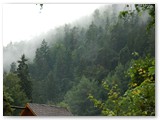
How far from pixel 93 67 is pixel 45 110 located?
2.32 ft

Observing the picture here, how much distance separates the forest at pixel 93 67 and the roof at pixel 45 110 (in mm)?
45

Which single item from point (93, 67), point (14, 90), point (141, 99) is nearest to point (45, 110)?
point (14, 90)

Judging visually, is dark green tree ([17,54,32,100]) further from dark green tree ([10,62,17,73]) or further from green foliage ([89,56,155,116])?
green foliage ([89,56,155,116])

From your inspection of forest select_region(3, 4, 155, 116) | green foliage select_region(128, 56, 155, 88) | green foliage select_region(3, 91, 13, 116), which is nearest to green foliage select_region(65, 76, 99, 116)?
forest select_region(3, 4, 155, 116)

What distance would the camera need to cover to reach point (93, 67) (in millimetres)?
2988

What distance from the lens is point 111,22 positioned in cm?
306

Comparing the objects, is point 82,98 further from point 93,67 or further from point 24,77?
point 24,77

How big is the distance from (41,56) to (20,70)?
0.92 ft

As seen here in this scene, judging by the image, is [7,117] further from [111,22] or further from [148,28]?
[148,28]

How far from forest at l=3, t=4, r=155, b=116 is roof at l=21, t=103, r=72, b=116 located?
0.05 meters

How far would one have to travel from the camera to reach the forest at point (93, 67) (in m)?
2.89

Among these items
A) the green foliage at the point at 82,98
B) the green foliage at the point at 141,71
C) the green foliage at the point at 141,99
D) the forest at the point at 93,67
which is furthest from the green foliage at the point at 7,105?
the green foliage at the point at 141,71

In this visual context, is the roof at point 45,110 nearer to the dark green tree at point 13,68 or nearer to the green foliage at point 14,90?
the green foliage at point 14,90

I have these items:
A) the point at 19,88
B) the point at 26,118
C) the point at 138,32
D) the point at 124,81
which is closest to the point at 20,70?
the point at 19,88
